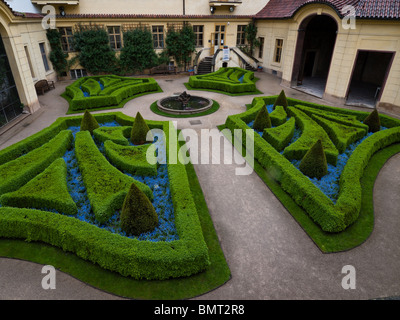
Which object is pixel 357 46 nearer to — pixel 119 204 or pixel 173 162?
pixel 173 162

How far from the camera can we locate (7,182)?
9.87 meters

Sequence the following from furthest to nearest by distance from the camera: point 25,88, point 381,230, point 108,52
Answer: point 108,52 < point 25,88 < point 381,230

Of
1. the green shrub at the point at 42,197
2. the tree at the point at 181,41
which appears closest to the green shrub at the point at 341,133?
the green shrub at the point at 42,197

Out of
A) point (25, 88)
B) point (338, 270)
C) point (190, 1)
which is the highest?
point (190, 1)

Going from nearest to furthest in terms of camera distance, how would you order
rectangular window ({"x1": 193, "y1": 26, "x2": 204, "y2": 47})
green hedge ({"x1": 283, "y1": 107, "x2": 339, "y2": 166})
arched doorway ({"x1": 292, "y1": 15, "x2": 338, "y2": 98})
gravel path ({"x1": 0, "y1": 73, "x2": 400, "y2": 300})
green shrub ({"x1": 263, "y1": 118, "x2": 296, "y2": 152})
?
gravel path ({"x1": 0, "y1": 73, "x2": 400, "y2": 300}) → green hedge ({"x1": 283, "y1": 107, "x2": 339, "y2": 166}) → green shrub ({"x1": 263, "y1": 118, "x2": 296, "y2": 152}) → arched doorway ({"x1": 292, "y1": 15, "x2": 338, "y2": 98}) → rectangular window ({"x1": 193, "y1": 26, "x2": 204, "y2": 47})

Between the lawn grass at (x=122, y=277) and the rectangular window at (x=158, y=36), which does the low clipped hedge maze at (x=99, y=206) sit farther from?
the rectangular window at (x=158, y=36)

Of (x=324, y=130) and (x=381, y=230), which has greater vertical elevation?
(x=324, y=130)

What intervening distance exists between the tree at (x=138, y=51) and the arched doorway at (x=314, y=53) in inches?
632

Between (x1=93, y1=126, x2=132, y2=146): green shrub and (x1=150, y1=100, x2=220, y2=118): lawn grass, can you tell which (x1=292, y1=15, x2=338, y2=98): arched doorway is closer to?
(x1=150, y1=100, x2=220, y2=118): lawn grass

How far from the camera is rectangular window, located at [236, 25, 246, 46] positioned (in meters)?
33.4

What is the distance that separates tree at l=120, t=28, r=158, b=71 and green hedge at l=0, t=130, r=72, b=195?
64.1 ft

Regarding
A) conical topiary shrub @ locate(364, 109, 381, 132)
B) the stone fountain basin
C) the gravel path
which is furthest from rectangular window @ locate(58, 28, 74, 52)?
conical topiary shrub @ locate(364, 109, 381, 132)

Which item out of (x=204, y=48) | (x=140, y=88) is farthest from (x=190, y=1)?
(x=140, y=88)

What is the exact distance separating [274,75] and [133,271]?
29.5 metres
